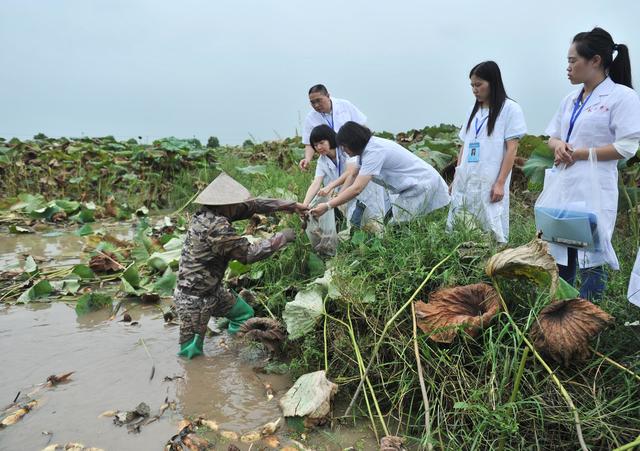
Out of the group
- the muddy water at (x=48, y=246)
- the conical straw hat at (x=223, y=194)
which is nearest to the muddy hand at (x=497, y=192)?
the conical straw hat at (x=223, y=194)

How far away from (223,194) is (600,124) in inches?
95.9

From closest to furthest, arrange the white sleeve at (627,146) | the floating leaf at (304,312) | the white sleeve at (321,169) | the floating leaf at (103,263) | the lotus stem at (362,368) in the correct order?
1. the lotus stem at (362,368)
2. the white sleeve at (627,146)
3. the floating leaf at (304,312)
4. the white sleeve at (321,169)
5. the floating leaf at (103,263)

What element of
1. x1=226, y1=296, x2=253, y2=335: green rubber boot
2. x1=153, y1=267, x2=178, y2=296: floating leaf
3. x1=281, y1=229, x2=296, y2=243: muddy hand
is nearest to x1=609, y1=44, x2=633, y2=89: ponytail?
x1=281, y1=229, x2=296, y2=243: muddy hand

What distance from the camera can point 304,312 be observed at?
336cm

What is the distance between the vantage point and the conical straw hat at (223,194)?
11.7 feet

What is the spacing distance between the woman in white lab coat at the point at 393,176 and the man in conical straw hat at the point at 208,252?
674 millimetres

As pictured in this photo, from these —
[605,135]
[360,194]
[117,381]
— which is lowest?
[117,381]

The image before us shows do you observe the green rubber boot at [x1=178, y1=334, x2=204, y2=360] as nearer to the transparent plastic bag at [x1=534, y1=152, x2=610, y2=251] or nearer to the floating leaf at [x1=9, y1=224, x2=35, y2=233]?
the transparent plastic bag at [x1=534, y1=152, x2=610, y2=251]

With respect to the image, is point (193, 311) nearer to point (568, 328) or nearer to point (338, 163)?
point (338, 163)

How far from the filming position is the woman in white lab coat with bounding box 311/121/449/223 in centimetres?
408

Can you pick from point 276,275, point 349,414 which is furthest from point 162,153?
point 349,414

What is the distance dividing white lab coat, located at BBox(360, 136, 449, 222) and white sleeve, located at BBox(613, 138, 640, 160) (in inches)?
63.6

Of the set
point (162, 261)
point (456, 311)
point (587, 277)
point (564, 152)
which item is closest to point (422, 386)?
point (456, 311)

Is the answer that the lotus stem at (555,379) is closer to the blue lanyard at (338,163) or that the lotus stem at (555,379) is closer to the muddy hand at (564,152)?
the muddy hand at (564,152)
